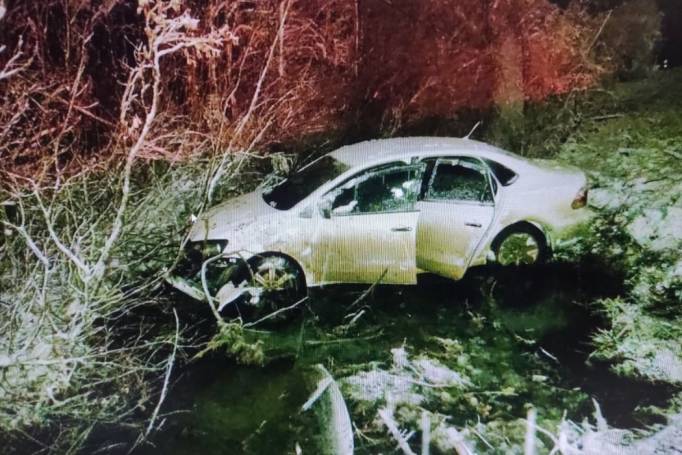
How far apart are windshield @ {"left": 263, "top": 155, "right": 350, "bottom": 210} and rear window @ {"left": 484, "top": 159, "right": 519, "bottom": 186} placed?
0.66 meters

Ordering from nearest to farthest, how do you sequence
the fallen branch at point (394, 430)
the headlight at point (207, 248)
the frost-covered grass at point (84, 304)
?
1. the fallen branch at point (394, 430)
2. the frost-covered grass at point (84, 304)
3. the headlight at point (207, 248)

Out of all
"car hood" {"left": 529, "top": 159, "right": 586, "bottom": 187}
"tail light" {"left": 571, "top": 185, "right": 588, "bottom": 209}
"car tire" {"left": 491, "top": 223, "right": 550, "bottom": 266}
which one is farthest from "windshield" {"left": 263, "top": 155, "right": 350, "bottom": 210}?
"tail light" {"left": 571, "top": 185, "right": 588, "bottom": 209}

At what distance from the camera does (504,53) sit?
2568mm

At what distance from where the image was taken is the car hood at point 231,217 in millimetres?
2293

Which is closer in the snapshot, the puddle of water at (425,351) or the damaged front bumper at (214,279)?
the puddle of water at (425,351)

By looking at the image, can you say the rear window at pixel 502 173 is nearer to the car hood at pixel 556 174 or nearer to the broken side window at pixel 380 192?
the car hood at pixel 556 174

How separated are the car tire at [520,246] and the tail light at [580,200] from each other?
21 cm

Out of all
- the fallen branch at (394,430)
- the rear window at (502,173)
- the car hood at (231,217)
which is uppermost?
the rear window at (502,173)

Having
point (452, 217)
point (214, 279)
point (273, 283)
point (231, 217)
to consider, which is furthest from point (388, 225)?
point (214, 279)

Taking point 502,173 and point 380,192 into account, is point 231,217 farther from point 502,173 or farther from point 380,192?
point 502,173

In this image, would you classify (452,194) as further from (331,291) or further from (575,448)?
(575,448)

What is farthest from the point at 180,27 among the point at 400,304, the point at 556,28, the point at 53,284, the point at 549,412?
the point at 549,412

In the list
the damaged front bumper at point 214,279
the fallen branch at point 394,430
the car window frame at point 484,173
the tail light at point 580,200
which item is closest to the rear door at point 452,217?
the car window frame at point 484,173

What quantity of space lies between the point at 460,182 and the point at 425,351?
2.51 ft
